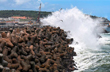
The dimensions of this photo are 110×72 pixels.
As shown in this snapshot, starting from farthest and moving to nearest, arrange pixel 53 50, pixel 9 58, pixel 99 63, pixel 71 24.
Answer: pixel 71 24 → pixel 99 63 → pixel 53 50 → pixel 9 58

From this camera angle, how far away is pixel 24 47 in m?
11.6

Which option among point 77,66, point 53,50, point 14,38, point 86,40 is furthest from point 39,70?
point 86,40

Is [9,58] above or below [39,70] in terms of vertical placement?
above

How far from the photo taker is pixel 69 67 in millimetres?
14773

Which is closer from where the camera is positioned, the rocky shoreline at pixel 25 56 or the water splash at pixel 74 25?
the rocky shoreline at pixel 25 56

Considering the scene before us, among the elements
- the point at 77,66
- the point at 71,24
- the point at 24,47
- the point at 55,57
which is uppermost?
the point at 71,24

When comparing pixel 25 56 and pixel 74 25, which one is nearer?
pixel 25 56

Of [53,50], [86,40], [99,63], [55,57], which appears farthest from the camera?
[86,40]

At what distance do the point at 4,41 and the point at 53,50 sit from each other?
5204 mm

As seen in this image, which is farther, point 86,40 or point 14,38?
point 86,40

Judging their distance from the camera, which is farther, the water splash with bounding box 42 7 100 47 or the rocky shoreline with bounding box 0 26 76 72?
the water splash with bounding box 42 7 100 47

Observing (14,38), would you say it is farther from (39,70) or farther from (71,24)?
(71,24)

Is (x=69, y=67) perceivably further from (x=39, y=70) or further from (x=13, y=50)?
(x=13, y=50)

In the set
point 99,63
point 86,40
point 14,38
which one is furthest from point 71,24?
point 14,38
